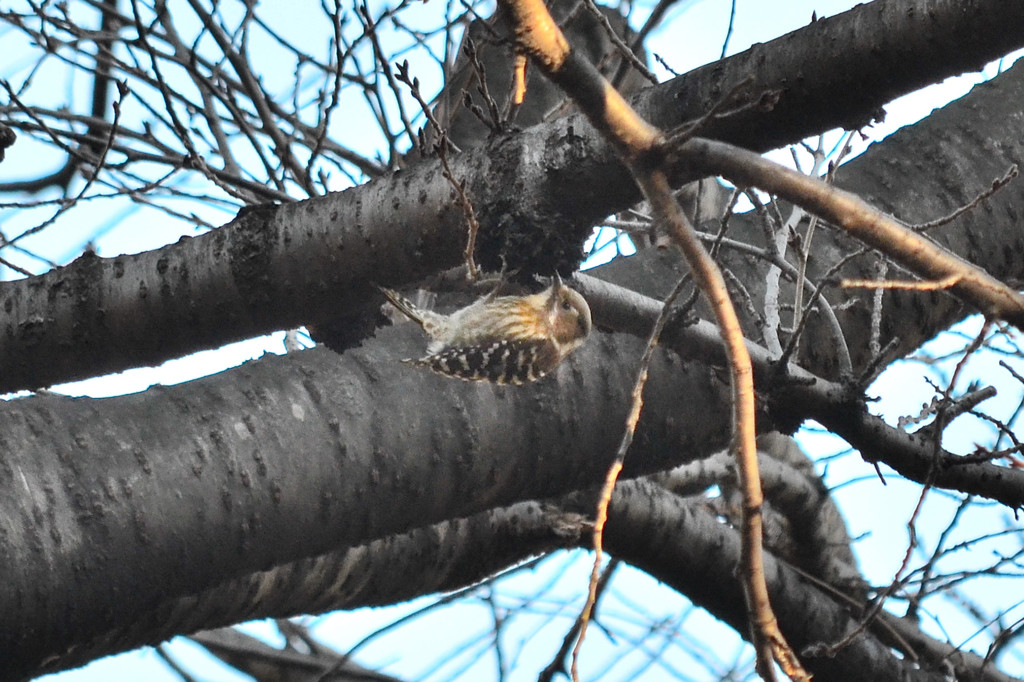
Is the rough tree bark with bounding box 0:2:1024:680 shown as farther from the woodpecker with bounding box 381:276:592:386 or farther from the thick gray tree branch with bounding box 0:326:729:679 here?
the woodpecker with bounding box 381:276:592:386

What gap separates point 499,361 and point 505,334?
0.49m

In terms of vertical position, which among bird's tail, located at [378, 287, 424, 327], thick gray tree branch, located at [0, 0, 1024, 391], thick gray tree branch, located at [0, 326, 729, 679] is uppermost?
bird's tail, located at [378, 287, 424, 327]

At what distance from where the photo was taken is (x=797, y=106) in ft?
7.05

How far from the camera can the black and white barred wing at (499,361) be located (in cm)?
296

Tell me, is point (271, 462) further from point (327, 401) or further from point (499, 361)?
point (499, 361)

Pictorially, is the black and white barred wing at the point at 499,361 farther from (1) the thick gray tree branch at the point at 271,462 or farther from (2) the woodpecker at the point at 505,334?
(1) the thick gray tree branch at the point at 271,462

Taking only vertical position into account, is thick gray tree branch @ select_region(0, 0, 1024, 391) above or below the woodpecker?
below

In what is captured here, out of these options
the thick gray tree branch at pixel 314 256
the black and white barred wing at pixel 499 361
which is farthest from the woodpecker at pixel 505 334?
the thick gray tree branch at pixel 314 256

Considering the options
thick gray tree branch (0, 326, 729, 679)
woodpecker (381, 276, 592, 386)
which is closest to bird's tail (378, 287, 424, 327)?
woodpecker (381, 276, 592, 386)

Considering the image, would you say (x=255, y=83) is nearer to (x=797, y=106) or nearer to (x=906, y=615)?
(x=797, y=106)

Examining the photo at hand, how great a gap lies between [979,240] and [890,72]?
174 cm

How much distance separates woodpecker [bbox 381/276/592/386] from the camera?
3.08 m

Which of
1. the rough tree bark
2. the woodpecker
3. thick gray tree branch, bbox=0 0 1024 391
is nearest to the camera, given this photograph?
the rough tree bark

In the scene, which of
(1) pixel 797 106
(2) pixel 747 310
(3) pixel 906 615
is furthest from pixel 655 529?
(1) pixel 797 106
